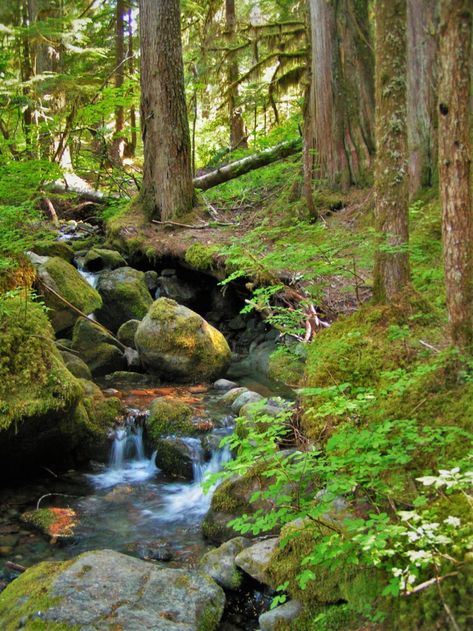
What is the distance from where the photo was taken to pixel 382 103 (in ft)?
14.5

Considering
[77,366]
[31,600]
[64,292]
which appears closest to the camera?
[31,600]

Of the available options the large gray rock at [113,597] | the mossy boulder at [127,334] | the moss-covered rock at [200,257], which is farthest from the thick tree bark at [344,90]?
the large gray rock at [113,597]

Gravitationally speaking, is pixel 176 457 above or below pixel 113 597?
below

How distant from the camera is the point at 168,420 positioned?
686cm

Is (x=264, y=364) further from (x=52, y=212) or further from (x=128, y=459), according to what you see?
(x=52, y=212)

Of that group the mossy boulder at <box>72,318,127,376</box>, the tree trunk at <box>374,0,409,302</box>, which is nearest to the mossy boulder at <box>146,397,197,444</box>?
the mossy boulder at <box>72,318,127,376</box>

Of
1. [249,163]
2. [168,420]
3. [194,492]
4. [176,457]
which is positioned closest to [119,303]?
[168,420]

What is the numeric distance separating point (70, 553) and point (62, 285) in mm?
5652

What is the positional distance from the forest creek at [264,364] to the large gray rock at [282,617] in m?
0.01

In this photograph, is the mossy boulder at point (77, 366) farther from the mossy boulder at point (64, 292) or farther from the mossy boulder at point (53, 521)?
the mossy boulder at point (53, 521)

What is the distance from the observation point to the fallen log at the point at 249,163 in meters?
13.2

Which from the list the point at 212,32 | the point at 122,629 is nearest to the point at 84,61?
the point at 212,32

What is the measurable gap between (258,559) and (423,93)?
21.1 ft

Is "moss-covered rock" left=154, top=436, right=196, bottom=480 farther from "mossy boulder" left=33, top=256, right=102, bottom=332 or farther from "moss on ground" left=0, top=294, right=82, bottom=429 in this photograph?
"mossy boulder" left=33, top=256, right=102, bottom=332
